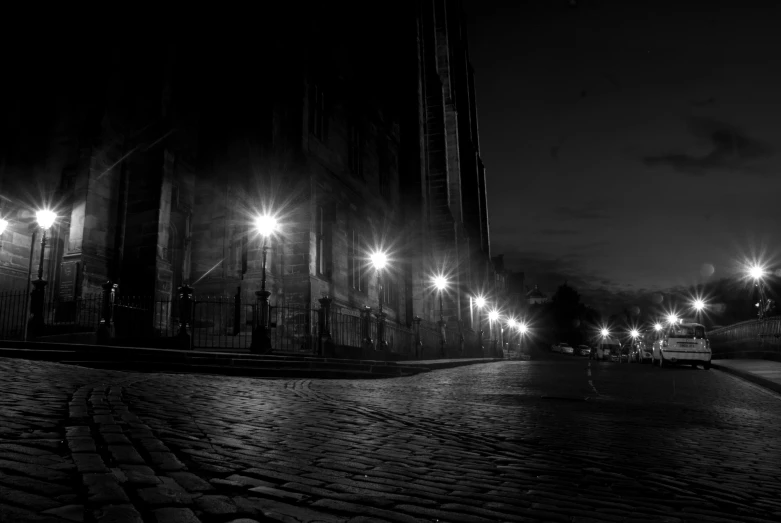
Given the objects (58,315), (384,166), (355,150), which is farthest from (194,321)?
(384,166)

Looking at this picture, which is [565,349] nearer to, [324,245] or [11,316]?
[324,245]

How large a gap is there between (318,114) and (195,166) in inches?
213

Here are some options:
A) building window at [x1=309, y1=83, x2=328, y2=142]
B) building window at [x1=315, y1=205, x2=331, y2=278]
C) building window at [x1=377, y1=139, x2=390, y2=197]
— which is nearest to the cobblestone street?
building window at [x1=315, y1=205, x2=331, y2=278]

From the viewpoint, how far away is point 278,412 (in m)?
6.38

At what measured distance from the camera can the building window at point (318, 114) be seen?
22778 millimetres

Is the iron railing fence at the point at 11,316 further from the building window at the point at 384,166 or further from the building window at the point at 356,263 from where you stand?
the building window at the point at 384,166

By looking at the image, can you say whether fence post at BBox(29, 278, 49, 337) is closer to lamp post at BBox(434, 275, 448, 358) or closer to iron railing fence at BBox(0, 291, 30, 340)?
iron railing fence at BBox(0, 291, 30, 340)

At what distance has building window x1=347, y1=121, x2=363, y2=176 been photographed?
87.7 feet

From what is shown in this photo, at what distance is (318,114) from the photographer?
23812mm

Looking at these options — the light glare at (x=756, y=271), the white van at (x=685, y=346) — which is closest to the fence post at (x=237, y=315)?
the white van at (x=685, y=346)

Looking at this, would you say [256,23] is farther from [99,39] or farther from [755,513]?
[755,513]

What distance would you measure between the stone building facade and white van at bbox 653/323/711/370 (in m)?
12.8

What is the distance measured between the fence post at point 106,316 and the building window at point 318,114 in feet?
32.7

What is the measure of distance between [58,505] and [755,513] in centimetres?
346
